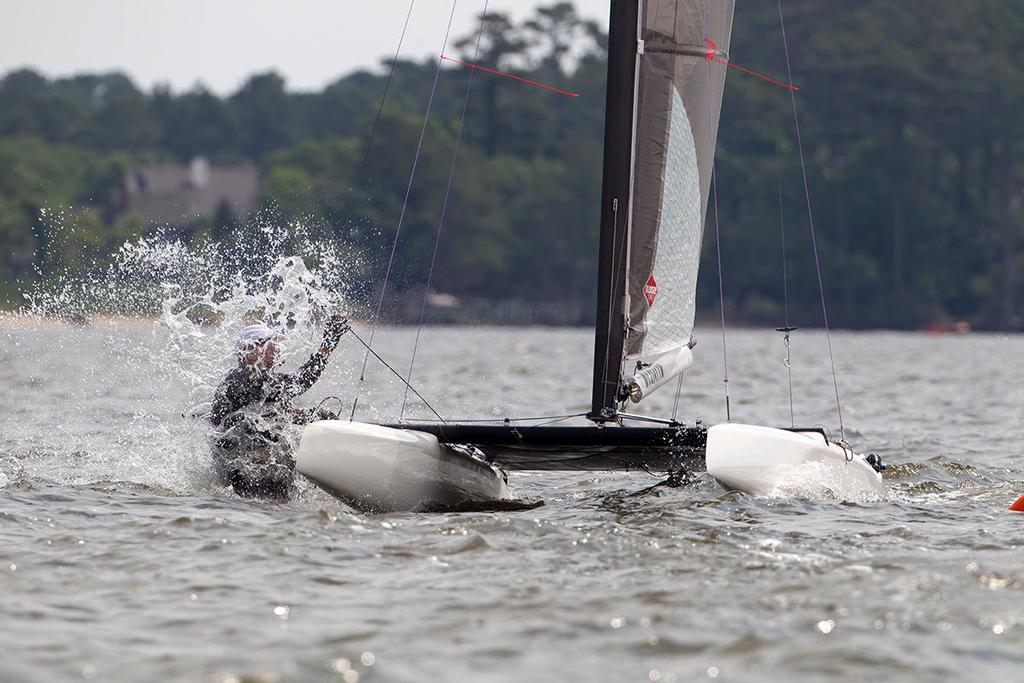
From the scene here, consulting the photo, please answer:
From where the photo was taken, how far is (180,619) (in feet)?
21.2

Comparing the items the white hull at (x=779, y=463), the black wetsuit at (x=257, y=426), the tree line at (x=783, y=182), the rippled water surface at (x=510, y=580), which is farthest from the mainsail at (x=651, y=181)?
the tree line at (x=783, y=182)

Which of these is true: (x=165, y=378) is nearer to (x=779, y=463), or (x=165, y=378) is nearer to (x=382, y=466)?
(x=382, y=466)

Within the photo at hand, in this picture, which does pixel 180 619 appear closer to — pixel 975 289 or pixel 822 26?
pixel 975 289

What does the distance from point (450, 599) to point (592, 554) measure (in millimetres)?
1188

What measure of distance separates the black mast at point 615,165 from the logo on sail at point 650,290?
29 centimetres

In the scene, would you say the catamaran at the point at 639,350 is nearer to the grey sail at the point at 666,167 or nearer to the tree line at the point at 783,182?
the grey sail at the point at 666,167

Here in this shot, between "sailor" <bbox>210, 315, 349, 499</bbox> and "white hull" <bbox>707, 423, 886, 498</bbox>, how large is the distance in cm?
246

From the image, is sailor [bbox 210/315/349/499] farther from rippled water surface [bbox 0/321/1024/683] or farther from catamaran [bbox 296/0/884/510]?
catamaran [bbox 296/0/884/510]

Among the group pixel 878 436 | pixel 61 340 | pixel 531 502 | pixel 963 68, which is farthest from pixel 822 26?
pixel 531 502

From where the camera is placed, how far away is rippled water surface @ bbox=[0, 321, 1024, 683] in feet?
19.4

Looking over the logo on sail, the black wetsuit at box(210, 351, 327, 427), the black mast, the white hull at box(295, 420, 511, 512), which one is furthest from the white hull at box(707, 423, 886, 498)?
the black wetsuit at box(210, 351, 327, 427)

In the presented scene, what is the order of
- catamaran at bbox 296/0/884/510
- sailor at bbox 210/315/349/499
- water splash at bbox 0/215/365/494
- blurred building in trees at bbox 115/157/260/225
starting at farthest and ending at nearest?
blurred building in trees at bbox 115/157/260/225 < water splash at bbox 0/215/365/494 < sailor at bbox 210/315/349/499 < catamaran at bbox 296/0/884/510

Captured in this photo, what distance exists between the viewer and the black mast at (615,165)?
9.99m

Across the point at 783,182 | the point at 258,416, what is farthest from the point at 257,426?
the point at 783,182
